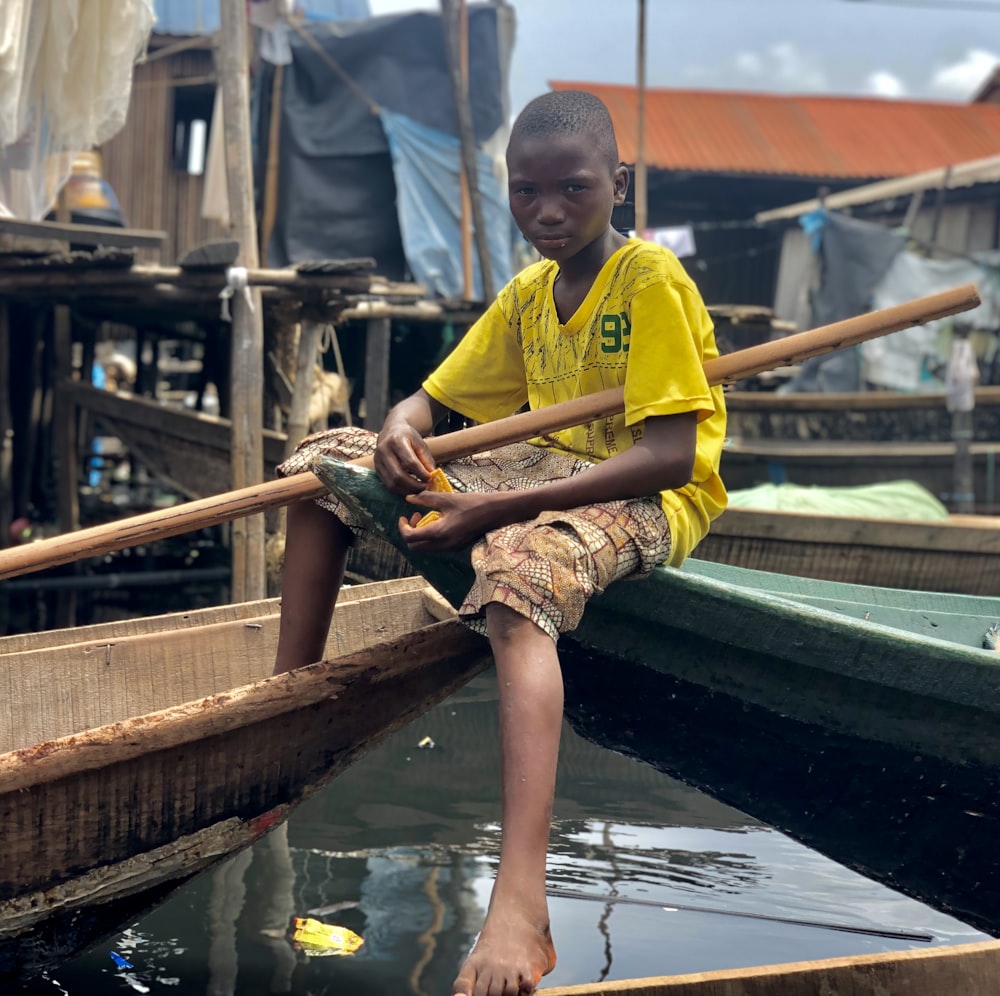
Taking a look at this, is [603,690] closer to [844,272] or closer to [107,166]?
[844,272]

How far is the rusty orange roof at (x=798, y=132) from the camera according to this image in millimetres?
13672

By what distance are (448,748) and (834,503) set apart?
2.59 metres

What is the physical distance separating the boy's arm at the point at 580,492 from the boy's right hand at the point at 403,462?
35mm

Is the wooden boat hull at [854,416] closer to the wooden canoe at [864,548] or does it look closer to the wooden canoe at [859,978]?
the wooden canoe at [864,548]

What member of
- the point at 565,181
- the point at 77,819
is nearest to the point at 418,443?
the point at 565,181

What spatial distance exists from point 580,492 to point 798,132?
47.0 ft

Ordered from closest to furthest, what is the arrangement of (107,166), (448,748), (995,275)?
(448,748)
(995,275)
(107,166)

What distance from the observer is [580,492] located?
1935mm

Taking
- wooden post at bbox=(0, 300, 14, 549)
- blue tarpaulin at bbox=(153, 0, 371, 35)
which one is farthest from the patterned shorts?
blue tarpaulin at bbox=(153, 0, 371, 35)

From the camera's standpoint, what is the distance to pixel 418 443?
2041 mm

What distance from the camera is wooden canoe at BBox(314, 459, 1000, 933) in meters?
2.04

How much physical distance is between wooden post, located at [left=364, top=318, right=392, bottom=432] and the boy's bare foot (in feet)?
15.6

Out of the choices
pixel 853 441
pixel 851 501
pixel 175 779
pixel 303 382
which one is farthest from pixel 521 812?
pixel 853 441

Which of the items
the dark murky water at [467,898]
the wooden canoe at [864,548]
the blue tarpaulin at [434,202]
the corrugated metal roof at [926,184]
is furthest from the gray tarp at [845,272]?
the dark murky water at [467,898]
